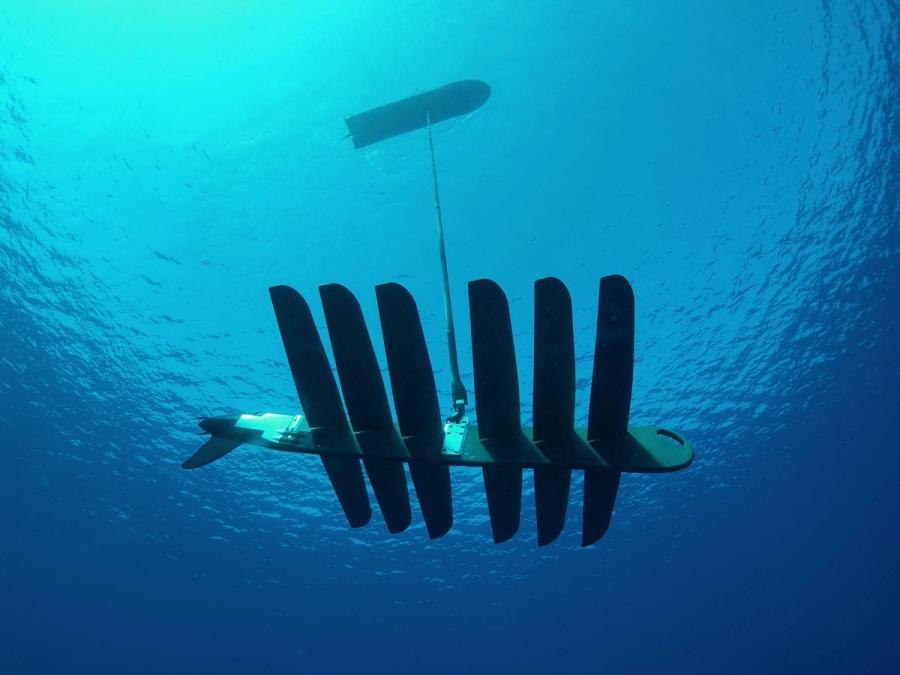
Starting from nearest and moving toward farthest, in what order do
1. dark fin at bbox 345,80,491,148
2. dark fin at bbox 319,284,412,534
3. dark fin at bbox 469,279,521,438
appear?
1. dark fin at bbox 469,279,521,438
2. dark fin at bbox 319,284,412,534
3. dark fin at bbox 345,80,491,148

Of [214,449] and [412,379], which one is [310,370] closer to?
[412,379]

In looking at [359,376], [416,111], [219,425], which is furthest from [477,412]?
[416,111]

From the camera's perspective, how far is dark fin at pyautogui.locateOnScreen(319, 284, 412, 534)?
2518 mm

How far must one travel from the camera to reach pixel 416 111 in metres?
7.86

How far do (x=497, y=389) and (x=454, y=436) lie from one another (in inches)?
15.8

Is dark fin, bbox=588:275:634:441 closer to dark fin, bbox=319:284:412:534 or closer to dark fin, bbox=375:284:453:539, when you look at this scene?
dark fin, bbox=375:284:453:539

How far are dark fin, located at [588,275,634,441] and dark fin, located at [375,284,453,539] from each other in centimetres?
92

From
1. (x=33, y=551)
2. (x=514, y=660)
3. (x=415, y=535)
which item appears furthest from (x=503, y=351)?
(x=514, y=660)

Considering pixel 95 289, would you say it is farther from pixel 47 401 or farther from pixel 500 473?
pixel 500 473

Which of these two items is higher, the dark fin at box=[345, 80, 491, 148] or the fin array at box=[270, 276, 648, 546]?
the dark fin at box=[345, 80, 491, 148]

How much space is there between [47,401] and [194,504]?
701 cm

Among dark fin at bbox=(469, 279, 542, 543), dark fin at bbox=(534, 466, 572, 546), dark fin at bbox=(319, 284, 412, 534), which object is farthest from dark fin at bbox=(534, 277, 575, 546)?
dark fin at bbox=(319, 284, 412, 534)

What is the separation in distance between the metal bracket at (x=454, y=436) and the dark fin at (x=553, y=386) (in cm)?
44

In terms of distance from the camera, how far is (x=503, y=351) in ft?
8.25
